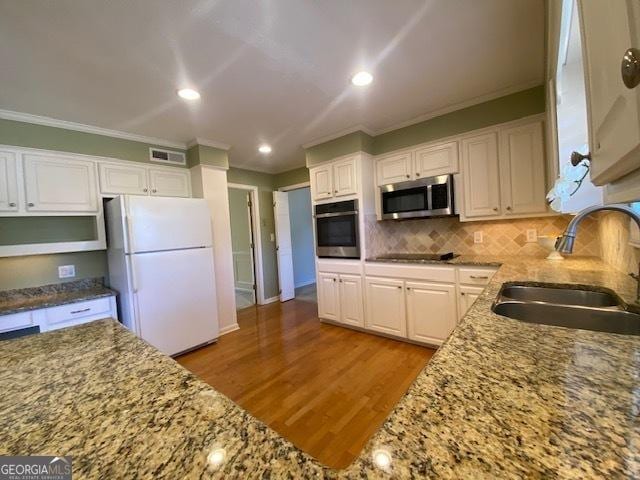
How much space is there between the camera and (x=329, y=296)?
3375mm

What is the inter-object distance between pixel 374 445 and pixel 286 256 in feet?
15.2

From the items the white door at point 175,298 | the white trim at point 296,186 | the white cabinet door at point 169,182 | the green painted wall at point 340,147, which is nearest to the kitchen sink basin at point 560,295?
the green painted wall at point 340,147

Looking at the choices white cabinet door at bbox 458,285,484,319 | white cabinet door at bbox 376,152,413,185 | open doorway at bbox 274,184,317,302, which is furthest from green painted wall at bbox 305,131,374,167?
white cabinet door at bbox 458,285,484,319

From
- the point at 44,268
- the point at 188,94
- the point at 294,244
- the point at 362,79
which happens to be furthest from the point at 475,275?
the point at 294,244

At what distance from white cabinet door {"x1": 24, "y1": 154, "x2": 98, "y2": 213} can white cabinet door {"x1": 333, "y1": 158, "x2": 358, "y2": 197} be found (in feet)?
8.11

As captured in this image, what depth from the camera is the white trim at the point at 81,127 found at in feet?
7.34

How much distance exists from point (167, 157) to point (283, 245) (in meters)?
2.37

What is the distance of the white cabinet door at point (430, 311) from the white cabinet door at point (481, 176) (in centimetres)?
81

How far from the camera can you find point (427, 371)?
24.0 inches

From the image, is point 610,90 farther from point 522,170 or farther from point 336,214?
point 336,214

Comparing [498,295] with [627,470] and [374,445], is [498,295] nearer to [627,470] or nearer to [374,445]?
[627,470]

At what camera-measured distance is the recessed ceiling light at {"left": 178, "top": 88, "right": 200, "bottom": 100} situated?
209cm

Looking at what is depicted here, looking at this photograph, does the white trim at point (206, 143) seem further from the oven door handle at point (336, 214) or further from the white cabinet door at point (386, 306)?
the white cabinet door at point (386, 306)

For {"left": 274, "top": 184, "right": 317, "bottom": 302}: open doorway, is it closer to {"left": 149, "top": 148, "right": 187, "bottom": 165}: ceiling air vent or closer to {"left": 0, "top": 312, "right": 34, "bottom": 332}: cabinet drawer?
{"left": 149, "top": 148, "right": 187, "bottom": 165}: ceiling air vent
